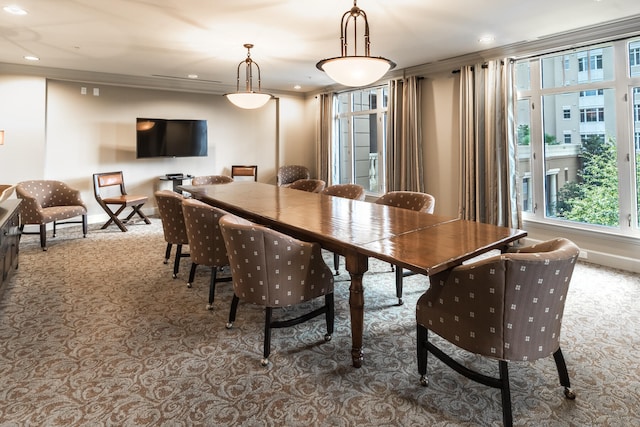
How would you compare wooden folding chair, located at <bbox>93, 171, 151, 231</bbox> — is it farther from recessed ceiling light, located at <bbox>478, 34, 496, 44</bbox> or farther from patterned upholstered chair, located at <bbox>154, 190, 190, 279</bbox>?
recessed ceiling light, located at <bbox>478, 34, 496, 44</bbox>

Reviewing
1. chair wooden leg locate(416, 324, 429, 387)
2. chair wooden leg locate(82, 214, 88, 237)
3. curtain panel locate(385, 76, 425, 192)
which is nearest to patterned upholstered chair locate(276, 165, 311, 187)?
curtain panel locate(385, 76, 425, 192)

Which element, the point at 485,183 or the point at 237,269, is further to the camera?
the point at 485,183

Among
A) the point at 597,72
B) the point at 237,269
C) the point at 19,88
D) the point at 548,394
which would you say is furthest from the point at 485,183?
the point at 19,88

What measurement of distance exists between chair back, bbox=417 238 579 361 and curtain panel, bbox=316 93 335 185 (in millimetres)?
6187

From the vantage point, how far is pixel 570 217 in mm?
4613

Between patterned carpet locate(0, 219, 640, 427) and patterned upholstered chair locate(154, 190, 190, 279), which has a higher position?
patterned upholstered chair locate(154, 190, 190, 279)

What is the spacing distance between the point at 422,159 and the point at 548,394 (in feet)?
14.2

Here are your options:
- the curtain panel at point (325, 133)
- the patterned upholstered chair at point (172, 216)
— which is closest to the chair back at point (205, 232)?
the patterned upholstered chair at point (172, 216)

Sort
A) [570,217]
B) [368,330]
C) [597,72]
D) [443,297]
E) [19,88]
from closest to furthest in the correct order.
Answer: [443,297], [368,330], [597,72], [570,217], [19,88]

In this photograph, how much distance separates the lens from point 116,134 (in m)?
6.79

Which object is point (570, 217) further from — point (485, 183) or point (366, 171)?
point (366, 171)

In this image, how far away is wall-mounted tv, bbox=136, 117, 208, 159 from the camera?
675 centimetres

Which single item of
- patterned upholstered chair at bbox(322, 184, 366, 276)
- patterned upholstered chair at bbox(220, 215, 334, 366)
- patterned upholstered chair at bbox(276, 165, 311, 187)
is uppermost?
patterned upholstered chair at bbox(276, 165, 311, 187)

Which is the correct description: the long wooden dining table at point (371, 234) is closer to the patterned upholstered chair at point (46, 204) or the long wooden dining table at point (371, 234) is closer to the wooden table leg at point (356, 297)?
the wooden table leg at point (356, 297)
